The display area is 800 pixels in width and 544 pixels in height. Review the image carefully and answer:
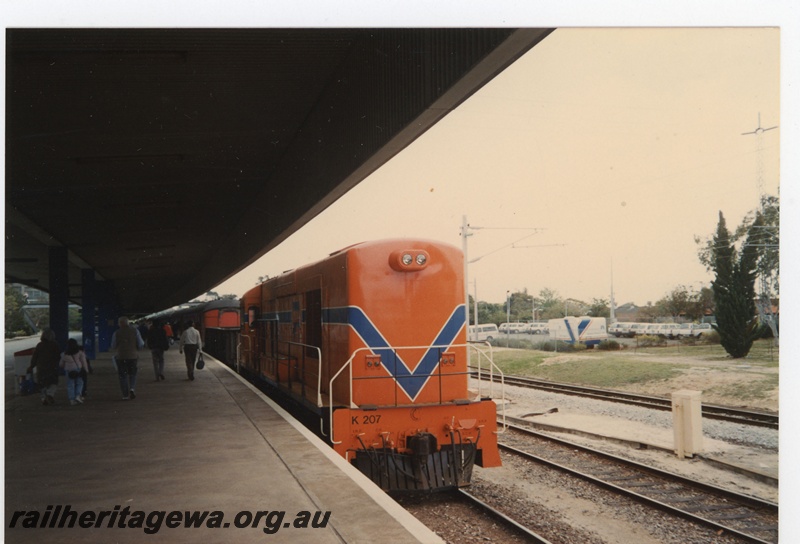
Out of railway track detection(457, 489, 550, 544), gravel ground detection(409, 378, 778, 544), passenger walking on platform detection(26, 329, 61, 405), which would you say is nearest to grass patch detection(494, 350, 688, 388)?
gravel ground detection(409, 378, 778, 544)

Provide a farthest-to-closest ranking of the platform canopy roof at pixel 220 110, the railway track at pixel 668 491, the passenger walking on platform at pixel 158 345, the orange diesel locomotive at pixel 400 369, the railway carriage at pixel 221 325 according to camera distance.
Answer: the railway carriage at pixel 221 325
the passenger walking on platform at pixel 158 345
the orange diesel locomotive at pixel 400 369
the railway track at pixel 668 491
the platform canopy roof at pixel 220 110

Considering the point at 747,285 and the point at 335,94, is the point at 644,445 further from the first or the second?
the point at 335,94

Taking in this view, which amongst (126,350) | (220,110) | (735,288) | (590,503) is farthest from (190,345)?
(735,288)

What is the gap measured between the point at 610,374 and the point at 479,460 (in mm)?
14185

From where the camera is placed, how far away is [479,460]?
7527mm

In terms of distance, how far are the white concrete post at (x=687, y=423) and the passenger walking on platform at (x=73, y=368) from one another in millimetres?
10280

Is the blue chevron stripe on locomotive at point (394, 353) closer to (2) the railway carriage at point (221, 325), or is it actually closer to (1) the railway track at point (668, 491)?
(1) the railway track at point (668, 491)

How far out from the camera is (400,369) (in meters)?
7.80

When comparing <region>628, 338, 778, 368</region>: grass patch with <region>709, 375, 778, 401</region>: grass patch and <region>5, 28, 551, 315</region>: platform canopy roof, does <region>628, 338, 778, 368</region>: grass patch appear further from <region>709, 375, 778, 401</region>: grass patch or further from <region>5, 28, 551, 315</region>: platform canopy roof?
<region>5, 28, 551, 315</region>: platform canopy roof

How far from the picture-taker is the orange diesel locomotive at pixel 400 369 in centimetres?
712

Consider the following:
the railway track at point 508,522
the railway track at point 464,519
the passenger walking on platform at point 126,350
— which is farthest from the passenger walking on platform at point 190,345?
the railway track at point 508,522

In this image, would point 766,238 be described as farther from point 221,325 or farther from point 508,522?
point 221,325
